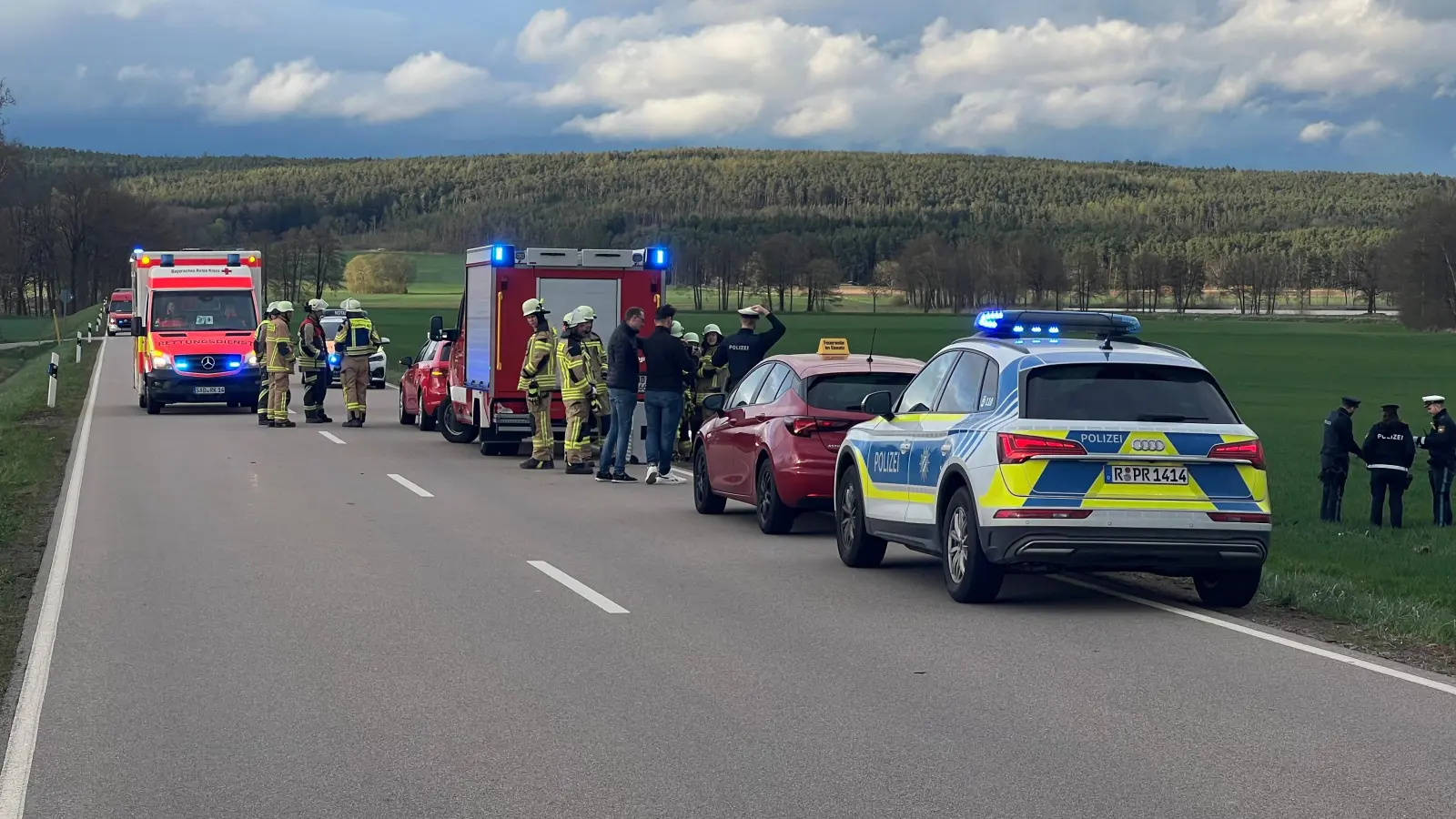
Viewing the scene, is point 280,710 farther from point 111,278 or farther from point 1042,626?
point 111,278

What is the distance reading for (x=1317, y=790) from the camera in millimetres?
6062

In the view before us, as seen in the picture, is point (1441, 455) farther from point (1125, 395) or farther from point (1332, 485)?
point (1125, 395)

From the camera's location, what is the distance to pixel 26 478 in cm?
1842

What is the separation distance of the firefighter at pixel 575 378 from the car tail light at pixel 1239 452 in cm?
1014

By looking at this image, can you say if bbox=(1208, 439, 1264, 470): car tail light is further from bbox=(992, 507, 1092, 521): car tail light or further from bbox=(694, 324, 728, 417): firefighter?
bbox=(694, 324, 728, 417): firefighter

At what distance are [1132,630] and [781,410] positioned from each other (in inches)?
196

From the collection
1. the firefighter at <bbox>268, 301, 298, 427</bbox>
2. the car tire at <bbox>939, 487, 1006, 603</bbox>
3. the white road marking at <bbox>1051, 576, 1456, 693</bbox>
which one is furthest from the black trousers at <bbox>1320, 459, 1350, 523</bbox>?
the firefighter at <bbox>268, 301, 298, 427</bbox>

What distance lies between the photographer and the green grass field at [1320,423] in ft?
36.4

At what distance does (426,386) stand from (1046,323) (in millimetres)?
16217

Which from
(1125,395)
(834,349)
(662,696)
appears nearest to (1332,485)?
(834,349)

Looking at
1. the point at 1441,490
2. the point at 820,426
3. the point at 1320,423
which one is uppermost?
the point at 820,426

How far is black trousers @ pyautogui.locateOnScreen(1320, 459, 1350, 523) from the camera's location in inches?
807

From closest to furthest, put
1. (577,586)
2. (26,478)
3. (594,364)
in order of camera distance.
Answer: (577,586) → (26,478) → (594,364)

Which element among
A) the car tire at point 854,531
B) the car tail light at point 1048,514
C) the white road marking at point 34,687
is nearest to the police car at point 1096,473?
the car tail light at point 1048,514
